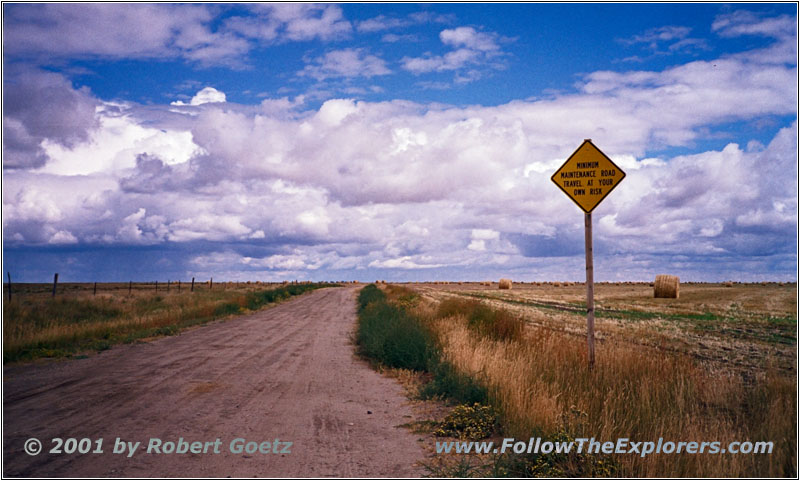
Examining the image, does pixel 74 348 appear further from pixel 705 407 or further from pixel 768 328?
pixel 768 328

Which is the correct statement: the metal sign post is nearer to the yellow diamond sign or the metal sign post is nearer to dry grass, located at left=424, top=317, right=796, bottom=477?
the yellow diamond sign

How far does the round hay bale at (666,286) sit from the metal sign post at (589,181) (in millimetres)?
38139

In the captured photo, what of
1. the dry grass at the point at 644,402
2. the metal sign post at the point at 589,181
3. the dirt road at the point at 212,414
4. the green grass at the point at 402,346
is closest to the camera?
the dry grass at the point at 644,402

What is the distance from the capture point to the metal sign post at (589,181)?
8.58 m

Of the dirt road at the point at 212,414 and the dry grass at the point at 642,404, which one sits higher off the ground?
the dry grass at the point at 642,404

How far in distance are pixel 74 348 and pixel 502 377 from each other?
1213 centimetres

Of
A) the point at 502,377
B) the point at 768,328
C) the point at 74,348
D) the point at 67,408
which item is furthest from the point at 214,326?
the point at 768,328

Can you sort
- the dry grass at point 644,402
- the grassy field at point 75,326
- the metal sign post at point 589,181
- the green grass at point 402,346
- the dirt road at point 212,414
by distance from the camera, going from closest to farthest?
1. the dry grass at point 644,402
2. the dirt road at point 212,414
3. the metal sign post at point 589,181
4. the green grass at point 402,346
5. the grassy field at point 75,326

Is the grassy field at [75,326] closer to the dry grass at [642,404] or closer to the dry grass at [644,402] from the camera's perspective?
the dry grass at [644,402]

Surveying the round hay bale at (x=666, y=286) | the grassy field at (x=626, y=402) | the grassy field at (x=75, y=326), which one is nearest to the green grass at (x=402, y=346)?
the grassy field at (x=626, y=402)

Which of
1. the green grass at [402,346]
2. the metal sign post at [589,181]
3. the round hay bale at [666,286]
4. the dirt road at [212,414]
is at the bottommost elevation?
the dirt road at [212,414]

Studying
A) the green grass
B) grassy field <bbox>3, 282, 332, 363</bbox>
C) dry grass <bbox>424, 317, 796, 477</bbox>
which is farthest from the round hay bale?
dry grass <bbox>424, 317, 796, 477</bbox>

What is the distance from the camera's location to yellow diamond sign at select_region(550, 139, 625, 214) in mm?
8586

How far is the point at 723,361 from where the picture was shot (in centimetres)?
1138
